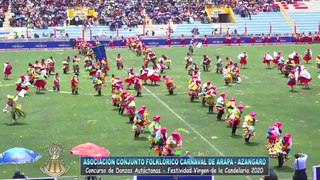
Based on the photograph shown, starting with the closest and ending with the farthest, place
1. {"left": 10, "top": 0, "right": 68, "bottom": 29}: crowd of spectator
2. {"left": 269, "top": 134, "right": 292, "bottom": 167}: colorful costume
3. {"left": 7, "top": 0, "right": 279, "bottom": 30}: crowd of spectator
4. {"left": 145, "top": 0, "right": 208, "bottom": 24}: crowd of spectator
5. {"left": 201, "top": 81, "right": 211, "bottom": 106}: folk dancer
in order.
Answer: {"left": 269, "top": 134, "right": 292, "bottom": 167}: colorful costume
{"left": 201, "top": 81, "right": 211, "bottom": 106}: folk dancer
{"left": 10, "top": 0, "right": 68, "bottom": 29}: crowd of spectator
{"left": 7, "top": 0, "right": 279, "bottom": 30}: crowd of spectator
{"left": 145, "top": 0, "right": 208, "bottom": 24}: crowd of spectator

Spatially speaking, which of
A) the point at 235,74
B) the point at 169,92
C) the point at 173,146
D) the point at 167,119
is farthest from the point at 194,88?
the point at 173,146

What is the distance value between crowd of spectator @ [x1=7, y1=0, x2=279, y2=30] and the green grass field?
32.6 meters

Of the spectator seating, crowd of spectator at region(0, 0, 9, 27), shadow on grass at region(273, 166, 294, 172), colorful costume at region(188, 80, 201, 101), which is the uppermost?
crowd of spectator at region(0, 0, 9, 27)

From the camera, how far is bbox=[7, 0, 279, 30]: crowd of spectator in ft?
280

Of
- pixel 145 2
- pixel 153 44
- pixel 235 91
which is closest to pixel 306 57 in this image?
pixel 235 91

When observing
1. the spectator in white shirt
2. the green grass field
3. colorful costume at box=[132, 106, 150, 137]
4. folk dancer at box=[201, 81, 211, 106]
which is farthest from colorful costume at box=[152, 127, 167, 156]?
folk dancer at box=[201, 81, 211, 106]

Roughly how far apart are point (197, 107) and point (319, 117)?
268 inches

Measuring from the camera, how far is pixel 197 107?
38.8 metres

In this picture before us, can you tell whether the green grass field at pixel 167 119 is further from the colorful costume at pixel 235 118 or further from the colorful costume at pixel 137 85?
the colorful costume at pixel 137 85

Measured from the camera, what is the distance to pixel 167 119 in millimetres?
35469

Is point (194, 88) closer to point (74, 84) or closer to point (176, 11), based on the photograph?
point (74, 84)

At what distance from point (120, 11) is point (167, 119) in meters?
55.3

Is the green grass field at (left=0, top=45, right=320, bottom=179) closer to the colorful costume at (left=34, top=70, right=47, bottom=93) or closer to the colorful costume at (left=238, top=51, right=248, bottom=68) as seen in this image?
the colorful costume at (left=34, top=70, right=47, bottom=93)

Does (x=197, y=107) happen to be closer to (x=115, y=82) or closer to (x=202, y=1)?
(x=115, y=82)
